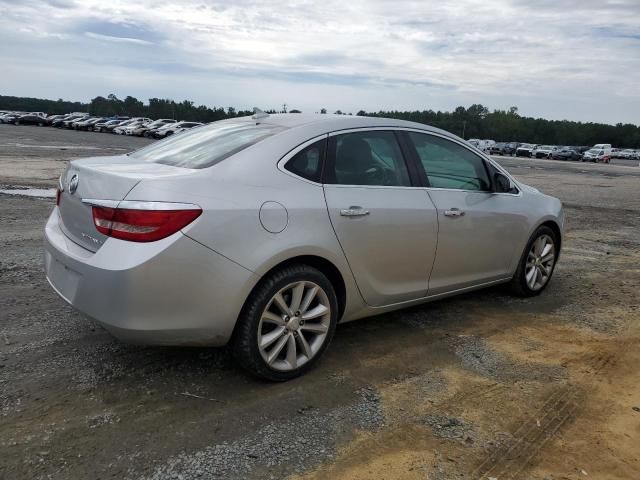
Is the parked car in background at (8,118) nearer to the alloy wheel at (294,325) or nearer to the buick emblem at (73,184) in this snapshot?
the buick emblem at (73,184)

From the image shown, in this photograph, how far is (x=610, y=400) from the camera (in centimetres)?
352

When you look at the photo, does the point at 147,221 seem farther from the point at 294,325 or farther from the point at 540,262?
the point at 540,262

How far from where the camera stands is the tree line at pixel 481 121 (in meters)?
109

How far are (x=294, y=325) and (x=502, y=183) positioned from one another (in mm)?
2536

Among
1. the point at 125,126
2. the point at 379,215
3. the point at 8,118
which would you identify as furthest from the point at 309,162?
the point at 8,118

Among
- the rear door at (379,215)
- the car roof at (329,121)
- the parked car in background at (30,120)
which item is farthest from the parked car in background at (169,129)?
the rear door at (379,215)

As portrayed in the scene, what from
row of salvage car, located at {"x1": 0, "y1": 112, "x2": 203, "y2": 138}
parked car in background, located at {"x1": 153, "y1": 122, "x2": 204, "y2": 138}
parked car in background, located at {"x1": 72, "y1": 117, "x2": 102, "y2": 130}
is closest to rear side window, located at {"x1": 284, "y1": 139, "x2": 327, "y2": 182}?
parked car in background, located at {"x1": 153, "y1": 122, "x2": 204, "y2": 138}

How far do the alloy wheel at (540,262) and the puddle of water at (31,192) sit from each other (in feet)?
28.0

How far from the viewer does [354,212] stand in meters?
3.69

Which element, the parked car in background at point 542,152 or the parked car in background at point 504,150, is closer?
the parked car in background at point 542,152

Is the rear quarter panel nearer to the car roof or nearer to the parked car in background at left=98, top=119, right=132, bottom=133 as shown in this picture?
the car roof

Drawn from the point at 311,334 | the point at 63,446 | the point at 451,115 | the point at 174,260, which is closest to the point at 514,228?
the point at 311,334

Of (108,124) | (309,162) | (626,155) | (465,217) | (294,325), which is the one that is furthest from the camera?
(626,155)

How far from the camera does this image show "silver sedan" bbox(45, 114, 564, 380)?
2990mm
